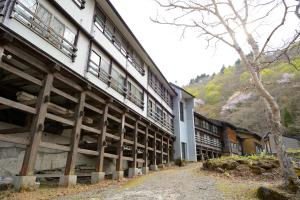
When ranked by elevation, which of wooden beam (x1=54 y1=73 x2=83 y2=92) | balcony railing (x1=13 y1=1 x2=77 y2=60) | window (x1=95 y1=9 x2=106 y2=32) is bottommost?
wooden beam (x1=54 y1=73 x2=83 y2=92)

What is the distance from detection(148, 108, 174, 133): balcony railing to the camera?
20594 millimetres

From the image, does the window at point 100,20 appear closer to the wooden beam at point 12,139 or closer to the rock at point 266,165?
the wooden beam at point 12,139

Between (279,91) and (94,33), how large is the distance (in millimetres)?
50290

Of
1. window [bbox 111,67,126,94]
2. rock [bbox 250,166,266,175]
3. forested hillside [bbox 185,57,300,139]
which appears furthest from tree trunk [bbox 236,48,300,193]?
forested hillside [bbox 185,57,300,139]

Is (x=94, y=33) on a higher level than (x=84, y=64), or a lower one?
higher

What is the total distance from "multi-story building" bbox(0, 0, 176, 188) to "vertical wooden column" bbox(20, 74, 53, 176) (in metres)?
0.03

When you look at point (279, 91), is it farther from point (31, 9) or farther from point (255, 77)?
point (31, 9)

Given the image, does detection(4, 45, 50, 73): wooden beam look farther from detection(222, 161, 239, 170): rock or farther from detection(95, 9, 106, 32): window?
detection(222, 161, 239, 170): rock

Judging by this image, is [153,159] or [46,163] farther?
[153,159]

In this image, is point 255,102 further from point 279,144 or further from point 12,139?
point 12,139

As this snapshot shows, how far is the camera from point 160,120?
910 inches

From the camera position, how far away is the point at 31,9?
882 cm

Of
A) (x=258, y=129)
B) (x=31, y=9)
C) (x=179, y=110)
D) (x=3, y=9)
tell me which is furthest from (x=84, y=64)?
(x=258, y=129)

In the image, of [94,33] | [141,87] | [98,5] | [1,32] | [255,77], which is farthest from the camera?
[141,87]
